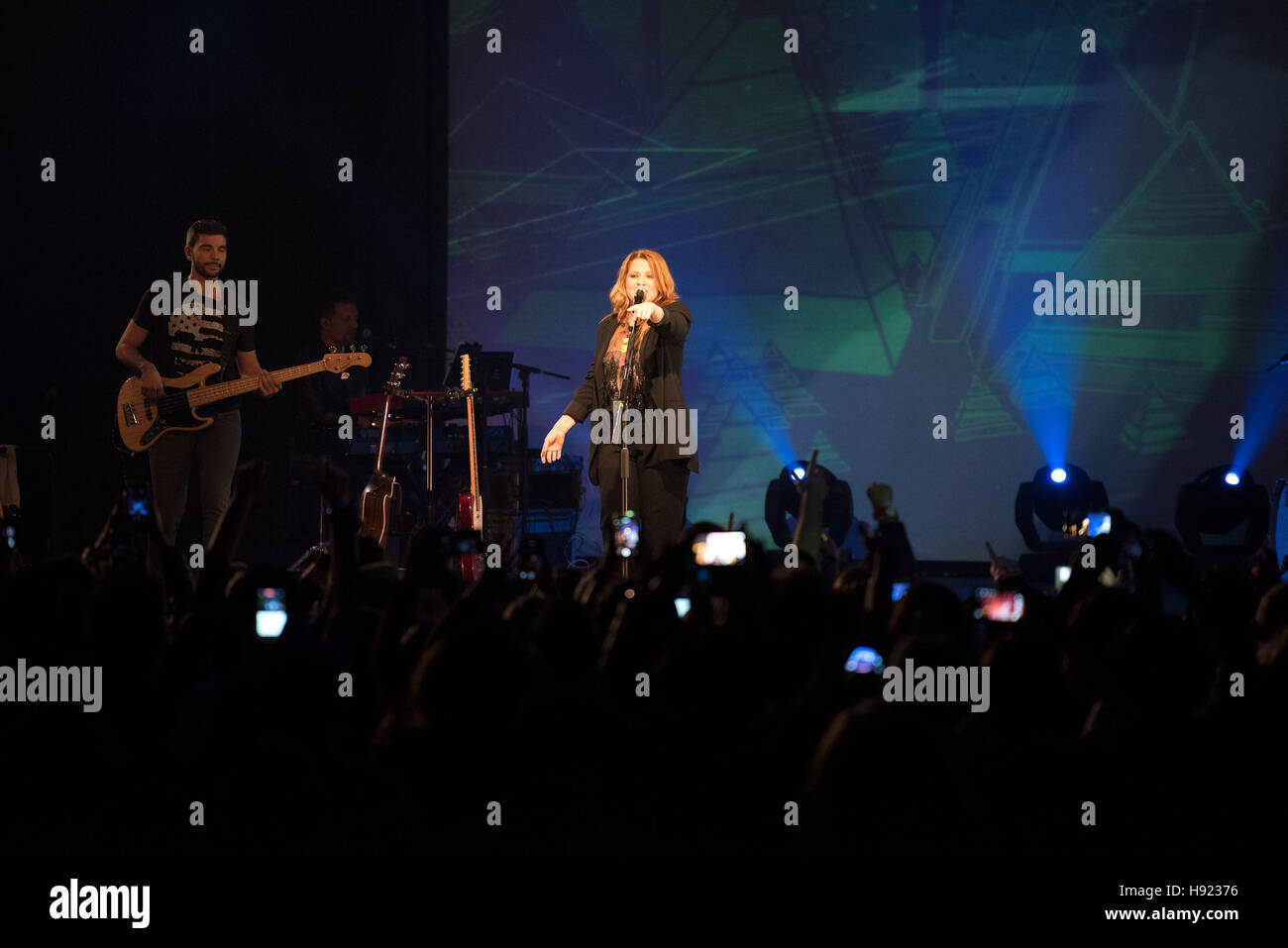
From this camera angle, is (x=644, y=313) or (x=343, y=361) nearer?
(x=644, y=313)

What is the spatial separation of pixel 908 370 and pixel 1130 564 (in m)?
6.63

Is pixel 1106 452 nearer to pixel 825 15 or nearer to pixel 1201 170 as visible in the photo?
pixel 1201 170

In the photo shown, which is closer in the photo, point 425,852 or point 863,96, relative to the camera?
point 425,852


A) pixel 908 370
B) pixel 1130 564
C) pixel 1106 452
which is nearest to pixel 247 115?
pixel 908 370

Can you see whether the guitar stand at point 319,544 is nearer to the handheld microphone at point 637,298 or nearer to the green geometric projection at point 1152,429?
the handheld microphone at point 637,298

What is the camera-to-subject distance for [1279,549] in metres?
6.98

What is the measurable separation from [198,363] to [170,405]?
→ 217mm

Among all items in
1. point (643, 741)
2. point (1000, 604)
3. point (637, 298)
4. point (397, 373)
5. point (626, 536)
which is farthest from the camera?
point (397, 373)

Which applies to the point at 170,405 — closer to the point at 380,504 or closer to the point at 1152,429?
the point at 380,504

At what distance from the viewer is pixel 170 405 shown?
5152 mm

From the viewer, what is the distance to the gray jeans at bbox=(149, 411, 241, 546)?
5.00 metres

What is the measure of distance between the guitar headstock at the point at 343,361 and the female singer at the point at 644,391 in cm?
197

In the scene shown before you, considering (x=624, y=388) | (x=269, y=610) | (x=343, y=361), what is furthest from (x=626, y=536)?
(x=343, y=361)
